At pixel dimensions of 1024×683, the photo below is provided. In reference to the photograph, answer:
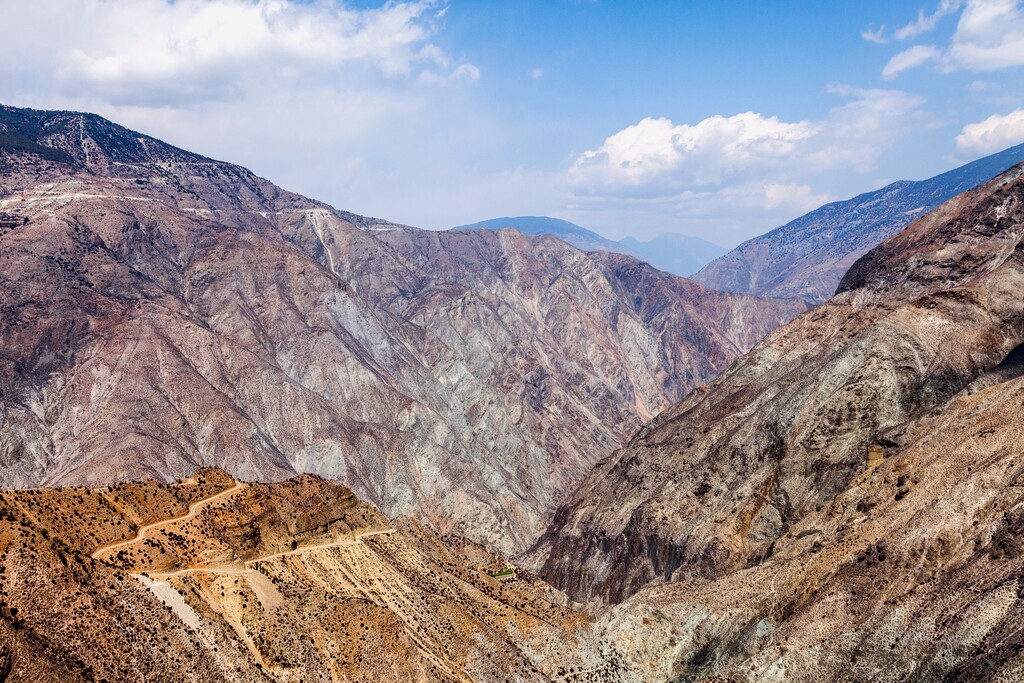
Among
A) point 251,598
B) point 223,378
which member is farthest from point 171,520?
point 223,378

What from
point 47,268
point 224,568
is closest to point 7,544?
point 224,568

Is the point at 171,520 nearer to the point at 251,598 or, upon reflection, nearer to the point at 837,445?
the point at 251,598

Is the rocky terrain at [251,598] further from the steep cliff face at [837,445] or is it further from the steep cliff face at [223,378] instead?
the steep cliff face at [223,378]

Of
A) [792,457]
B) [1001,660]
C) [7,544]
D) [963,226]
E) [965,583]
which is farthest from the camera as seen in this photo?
[963,226]

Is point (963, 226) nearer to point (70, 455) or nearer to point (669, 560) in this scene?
point (669, 560)

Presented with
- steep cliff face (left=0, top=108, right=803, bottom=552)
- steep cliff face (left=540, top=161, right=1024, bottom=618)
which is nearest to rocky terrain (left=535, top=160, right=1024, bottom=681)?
steep cliff face (left=540, top=161, right=1024, bottom=618)

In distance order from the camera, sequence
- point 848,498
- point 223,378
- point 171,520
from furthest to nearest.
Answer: point 223,378, point 848,498, point 171,520

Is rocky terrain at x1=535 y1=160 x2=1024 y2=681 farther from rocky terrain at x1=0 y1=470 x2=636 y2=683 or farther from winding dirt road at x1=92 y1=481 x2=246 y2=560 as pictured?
winding dirt road at x1=92 y1=481 x2=246 y2=560
